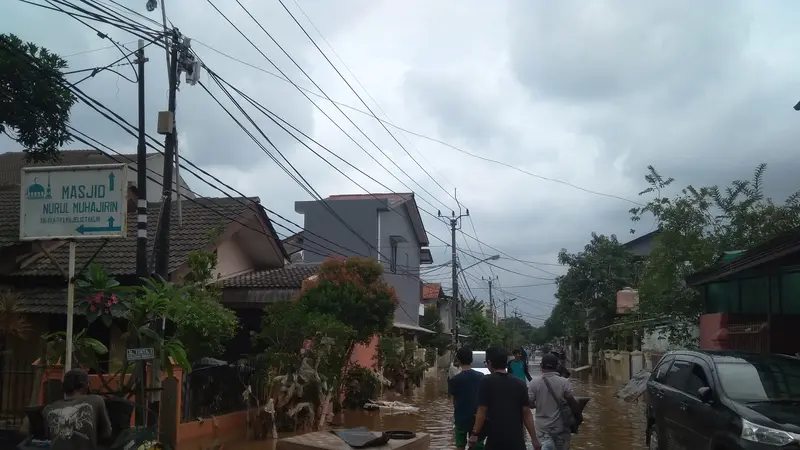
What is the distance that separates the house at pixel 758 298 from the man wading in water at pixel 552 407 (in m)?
5.06

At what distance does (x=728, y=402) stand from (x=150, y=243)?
1390 cm

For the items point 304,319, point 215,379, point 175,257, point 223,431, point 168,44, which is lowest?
point 223,431

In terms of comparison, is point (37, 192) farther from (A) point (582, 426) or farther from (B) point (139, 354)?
(A) point (582, 426)

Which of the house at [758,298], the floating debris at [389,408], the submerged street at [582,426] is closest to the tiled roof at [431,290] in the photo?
the submerged street at [582,426]

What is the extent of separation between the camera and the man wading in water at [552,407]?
8.12 metres

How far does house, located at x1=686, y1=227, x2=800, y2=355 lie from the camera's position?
12.4 m

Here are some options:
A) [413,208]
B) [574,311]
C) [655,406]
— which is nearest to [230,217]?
[655,406]

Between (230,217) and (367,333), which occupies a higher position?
(230,217)

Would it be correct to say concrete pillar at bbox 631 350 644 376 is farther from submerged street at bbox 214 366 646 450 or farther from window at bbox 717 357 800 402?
window at bbox 717 357 800 402

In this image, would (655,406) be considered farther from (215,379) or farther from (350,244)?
(350,244)

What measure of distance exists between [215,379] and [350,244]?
22291 millimetres

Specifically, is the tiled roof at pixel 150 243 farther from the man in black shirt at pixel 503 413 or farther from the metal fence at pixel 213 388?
the man in black shirt at pixel 503 413

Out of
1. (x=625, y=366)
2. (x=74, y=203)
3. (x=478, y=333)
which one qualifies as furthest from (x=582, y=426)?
(x=478, y=333)

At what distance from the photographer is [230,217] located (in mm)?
18844
